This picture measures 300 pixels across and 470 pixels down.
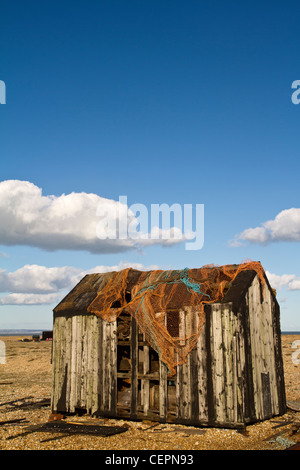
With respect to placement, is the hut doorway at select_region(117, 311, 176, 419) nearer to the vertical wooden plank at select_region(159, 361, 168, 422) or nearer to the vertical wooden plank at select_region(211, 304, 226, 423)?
the vertical wooden plank at select_region(159, 361, 168, 422)

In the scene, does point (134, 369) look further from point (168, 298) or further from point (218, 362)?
point (218, 362)

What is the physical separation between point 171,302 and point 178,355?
61.8 inches

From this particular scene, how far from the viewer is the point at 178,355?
41.0 ft

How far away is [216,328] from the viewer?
12.1m

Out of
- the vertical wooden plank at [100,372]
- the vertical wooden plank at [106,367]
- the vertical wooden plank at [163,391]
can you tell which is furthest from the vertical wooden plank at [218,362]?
the vertical wooden plank at [100,372]

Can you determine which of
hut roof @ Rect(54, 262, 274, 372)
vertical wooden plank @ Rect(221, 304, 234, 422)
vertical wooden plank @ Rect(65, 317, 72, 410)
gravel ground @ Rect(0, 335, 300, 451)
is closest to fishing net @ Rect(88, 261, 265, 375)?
hut roof @ Rect(54, 262, 274, 372)

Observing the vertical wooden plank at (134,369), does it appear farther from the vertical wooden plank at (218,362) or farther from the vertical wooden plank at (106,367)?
the vertical wooden plank at (218,362)

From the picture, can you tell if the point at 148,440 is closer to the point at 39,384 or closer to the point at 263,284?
the point at 263,284

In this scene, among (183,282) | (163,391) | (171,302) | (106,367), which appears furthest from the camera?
(106,367)

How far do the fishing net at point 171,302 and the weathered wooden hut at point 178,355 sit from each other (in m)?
0.03

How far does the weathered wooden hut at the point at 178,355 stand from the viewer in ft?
38.9

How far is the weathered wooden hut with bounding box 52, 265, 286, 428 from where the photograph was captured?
11859mm

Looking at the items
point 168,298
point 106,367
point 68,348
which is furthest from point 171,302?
point 68,348
